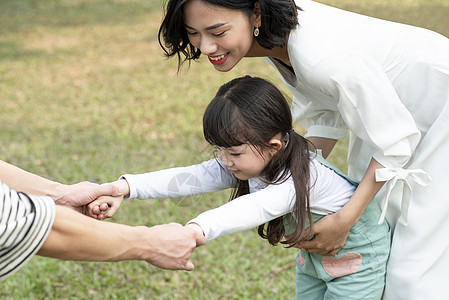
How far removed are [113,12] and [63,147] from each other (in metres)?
8.51

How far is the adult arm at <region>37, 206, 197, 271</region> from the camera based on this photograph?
5.92 ft

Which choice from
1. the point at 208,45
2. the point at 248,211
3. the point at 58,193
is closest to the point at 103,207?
the point at 58,193

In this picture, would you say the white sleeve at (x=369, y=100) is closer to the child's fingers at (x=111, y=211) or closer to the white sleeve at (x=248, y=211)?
the white sleeve at (x=248, y=211)

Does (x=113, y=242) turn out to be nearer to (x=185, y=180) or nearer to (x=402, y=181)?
(x=185, y=180)

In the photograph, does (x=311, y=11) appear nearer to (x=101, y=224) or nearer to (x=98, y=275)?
(x=101, y=224)

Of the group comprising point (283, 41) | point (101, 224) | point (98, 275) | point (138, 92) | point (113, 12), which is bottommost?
point (113, 12)

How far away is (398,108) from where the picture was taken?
7.34ft

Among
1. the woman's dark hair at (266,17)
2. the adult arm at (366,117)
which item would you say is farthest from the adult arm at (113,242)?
the woman's dark hair at (266,17)

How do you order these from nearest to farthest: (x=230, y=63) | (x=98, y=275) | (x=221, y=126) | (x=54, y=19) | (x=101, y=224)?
(x=101, y=224), (x=221, y=126), (x=230, y=63), (x=98, y=275), (x=54, y=19)

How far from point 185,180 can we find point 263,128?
0.45 m

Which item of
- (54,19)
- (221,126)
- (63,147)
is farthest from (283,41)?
(54,19)

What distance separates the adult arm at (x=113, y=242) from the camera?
181 cm

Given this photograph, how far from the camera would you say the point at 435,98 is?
95.3 inches

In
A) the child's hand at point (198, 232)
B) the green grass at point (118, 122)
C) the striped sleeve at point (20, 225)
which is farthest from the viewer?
the green grass at point (118, 122)
